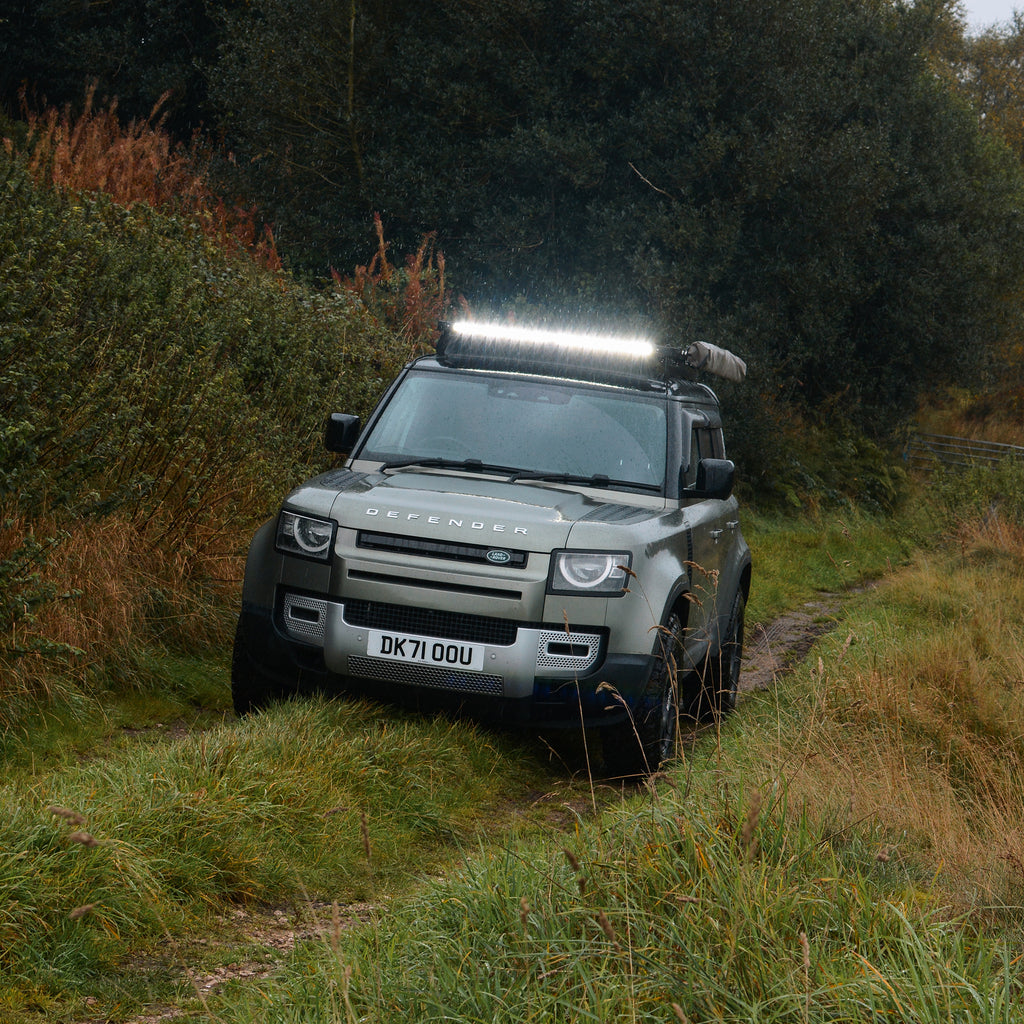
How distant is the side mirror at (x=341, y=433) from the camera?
696 centimetres

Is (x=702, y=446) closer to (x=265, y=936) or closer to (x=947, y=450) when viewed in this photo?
(x=265, y=936)


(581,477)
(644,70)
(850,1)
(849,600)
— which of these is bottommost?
(849,600)

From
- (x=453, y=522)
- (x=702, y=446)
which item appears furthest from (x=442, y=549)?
(x=702, y=446)

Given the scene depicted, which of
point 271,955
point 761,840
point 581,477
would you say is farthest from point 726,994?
point 581,477

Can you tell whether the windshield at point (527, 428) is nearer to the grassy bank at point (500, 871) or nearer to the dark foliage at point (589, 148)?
the grassy bank at point (500, 871)

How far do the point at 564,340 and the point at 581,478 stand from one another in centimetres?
115

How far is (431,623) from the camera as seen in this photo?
5.64 metres

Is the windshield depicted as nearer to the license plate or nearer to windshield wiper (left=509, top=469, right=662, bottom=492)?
windshield wiper (left=509, top=469, right=662, bottom=492)

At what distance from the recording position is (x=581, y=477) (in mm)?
6652

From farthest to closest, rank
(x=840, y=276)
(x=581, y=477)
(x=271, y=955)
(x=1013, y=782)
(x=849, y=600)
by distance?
(x=840, y=276) → (x=849, y=600) → (x=581, y=477) → (x=1013, y=782) → (x=271, y=955)

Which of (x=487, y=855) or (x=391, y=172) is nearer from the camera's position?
(x=487, y=855)

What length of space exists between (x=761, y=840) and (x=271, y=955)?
1.49 meters

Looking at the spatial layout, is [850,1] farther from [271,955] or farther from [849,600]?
[271,955]

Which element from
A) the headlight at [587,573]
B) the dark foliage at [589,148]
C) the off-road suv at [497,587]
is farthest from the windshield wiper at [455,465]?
the dark foliage at [589,148]
